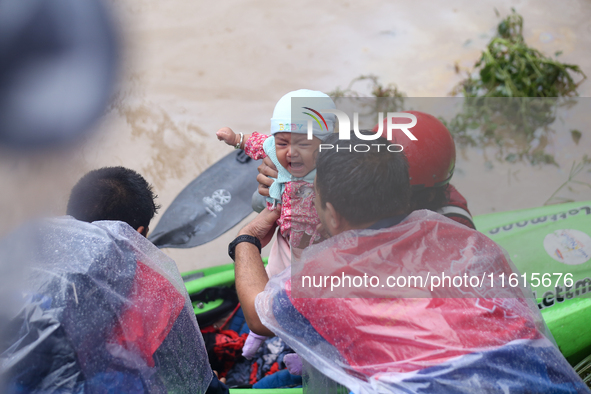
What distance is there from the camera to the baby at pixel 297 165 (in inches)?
52.2

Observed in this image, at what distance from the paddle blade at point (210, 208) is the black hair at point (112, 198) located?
107 centimetres

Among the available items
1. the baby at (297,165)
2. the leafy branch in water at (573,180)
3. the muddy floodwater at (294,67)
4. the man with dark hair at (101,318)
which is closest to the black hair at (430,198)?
the baby at (297,165)

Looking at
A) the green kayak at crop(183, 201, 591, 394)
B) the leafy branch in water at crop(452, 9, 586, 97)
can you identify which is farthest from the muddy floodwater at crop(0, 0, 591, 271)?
the green kayak at crop(183, 201, 591, 394)

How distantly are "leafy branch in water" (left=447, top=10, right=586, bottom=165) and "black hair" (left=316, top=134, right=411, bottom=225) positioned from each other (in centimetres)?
244

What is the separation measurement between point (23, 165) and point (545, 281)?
1.83 m

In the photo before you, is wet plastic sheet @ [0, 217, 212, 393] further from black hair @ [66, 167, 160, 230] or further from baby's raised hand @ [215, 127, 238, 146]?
baby's raised hand @ [215, 127, 238, 146]

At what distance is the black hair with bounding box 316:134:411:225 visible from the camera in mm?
920

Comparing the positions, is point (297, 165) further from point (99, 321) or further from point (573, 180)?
point (573, 180)

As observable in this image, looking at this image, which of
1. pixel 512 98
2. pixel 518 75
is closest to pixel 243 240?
pixel 512 98

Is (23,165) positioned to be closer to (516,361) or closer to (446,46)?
(516,361)

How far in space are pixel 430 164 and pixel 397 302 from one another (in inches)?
19.2

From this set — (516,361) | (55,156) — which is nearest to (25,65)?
(55,156)

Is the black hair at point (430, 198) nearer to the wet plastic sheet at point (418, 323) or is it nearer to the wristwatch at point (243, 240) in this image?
the wet plastic sheet at point (418, 323)

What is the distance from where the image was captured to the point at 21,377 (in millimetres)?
699
